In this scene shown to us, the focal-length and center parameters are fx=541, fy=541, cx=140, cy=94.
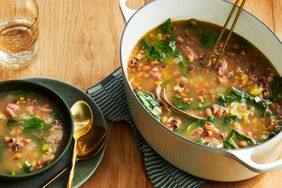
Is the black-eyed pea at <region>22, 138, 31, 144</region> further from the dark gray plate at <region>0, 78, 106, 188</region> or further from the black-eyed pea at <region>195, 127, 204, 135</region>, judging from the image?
the black-eyed pea at <region>195, 127, 204, 135</region>

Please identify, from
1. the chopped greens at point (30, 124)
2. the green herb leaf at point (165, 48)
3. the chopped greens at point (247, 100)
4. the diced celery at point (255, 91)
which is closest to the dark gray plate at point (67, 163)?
the chopped greens at point (30, 124)

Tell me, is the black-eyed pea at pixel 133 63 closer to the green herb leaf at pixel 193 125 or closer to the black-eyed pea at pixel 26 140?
the green herb leaf at pixel 193 125

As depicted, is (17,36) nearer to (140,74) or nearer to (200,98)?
(140,74)

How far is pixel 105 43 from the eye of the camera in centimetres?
214

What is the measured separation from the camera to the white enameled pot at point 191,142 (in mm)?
1601

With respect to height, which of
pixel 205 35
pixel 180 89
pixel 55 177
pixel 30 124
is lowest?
pixel 55 177

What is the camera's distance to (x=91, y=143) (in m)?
1.80

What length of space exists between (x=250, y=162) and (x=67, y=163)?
60cm

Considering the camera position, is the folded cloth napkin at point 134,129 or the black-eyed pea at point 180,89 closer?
the folded cloth napkin at point 134,129

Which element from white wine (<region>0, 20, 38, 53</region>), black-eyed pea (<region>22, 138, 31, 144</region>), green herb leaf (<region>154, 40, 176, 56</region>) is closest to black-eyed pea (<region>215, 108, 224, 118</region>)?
green herb leaf (<region>154, 40, 176, 56</region>)

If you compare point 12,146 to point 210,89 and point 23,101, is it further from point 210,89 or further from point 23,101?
point 210,89

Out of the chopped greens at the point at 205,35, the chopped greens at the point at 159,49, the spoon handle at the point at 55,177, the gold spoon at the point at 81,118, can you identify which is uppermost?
the chopped greens at the point at 205,35

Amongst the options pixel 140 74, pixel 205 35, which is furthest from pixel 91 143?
pixel 205 35

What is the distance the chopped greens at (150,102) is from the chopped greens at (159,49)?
0.19 metres
